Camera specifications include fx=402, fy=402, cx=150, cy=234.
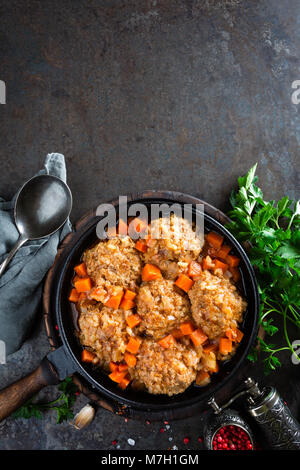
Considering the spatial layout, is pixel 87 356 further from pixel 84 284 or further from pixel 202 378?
pixel 202 378

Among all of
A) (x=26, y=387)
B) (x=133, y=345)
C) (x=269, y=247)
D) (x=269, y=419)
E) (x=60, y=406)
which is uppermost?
(x=269, y=247)

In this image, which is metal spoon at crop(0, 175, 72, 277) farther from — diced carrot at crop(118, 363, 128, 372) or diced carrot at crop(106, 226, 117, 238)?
diced carrot at crop(118, 363, 128, 372)

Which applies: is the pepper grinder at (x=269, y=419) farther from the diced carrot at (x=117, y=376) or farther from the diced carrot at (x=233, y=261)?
the diced carrot at (x=233, y=261)

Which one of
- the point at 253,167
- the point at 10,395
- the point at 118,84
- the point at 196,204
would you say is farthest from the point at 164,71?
the point at 10,395

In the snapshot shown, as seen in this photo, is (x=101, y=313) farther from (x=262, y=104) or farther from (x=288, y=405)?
(x=262, y=104)

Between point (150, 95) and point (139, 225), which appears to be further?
point (150, 95)

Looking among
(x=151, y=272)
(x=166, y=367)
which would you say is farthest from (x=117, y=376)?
(x=151, y=272)
